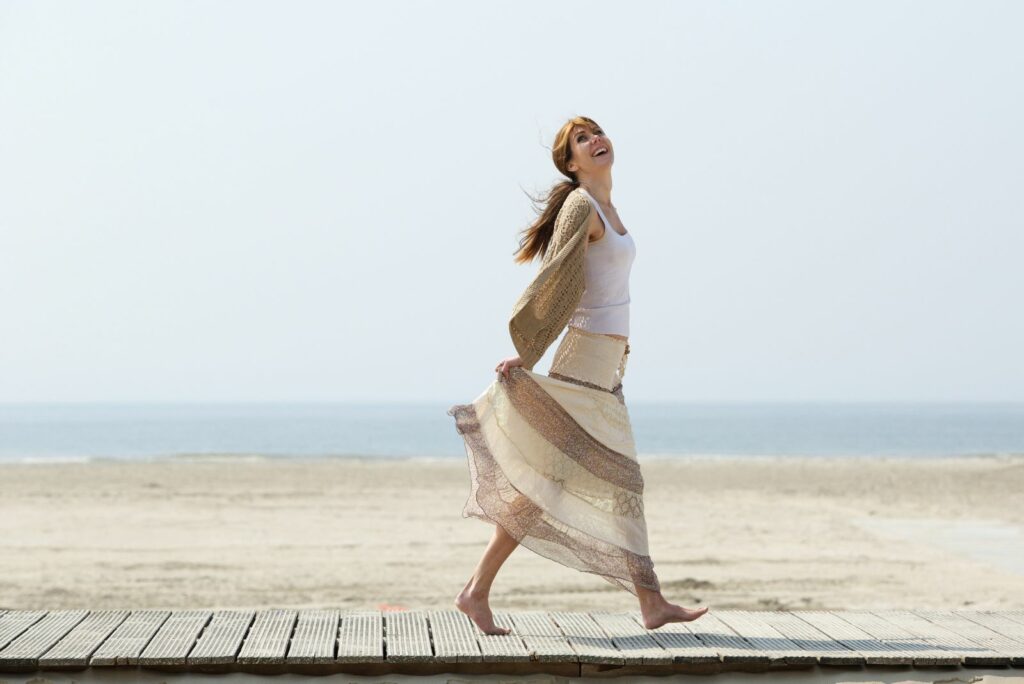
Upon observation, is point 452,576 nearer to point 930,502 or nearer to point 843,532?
point 843,532

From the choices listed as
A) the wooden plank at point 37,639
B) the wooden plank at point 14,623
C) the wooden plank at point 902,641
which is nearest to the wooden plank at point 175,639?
the wooden plank at point 37,639

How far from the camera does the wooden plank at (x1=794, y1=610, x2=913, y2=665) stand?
13.7ft

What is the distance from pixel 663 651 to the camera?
13.9 feet

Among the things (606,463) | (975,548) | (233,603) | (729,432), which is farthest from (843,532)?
(729,432)

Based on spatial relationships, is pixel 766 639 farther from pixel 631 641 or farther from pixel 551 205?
pixel 551 205

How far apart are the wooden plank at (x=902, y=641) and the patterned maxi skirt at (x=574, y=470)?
0.90 meters

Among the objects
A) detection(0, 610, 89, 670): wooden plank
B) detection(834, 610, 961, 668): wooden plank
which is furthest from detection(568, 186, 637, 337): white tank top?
detection(0, 610, 89, 670): wooden plank

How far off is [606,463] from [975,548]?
27.0 feet

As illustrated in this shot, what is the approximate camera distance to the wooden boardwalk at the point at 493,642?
411 cm

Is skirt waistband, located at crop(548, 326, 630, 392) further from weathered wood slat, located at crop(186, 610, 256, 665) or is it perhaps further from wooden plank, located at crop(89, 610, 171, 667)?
wooden plank, located at crop(89, 610, 171, 667)

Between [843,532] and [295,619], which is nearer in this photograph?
[295,619]

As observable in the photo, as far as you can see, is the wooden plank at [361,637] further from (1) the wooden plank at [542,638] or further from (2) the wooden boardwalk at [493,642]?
(1) the wooden plank at [542,638]

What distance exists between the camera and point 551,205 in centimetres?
→ 466

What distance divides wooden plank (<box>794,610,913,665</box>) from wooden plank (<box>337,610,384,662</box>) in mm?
1639
